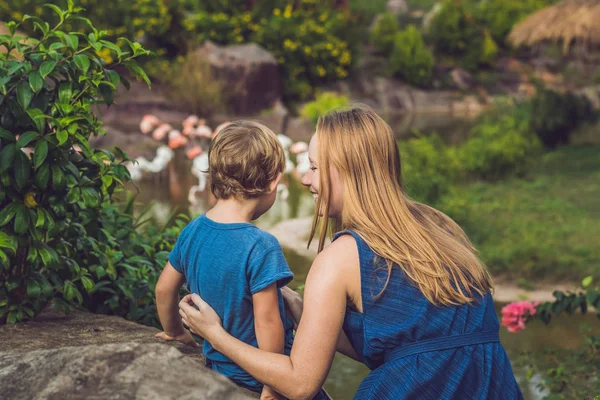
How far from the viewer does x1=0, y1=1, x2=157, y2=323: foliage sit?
223 centimetres

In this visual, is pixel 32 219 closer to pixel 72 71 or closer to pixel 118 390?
pixel 72 71

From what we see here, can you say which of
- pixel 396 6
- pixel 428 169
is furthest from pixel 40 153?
pixel 396 6

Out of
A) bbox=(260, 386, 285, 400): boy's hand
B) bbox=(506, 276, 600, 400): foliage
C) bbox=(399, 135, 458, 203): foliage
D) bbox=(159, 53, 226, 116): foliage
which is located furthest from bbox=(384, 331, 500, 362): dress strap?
bbox=(159, 53, 226, 116): foliage

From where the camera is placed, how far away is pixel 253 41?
17.4 meters

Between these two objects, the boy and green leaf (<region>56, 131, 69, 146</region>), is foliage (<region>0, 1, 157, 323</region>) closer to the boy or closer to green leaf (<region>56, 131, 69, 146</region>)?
green leaf (<region>56, 131, 69, 146</region>)

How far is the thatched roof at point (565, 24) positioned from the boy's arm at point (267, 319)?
1040 centimetres

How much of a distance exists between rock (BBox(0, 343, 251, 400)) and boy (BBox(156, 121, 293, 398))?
522 mm

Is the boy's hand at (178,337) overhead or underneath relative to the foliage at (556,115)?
overhead

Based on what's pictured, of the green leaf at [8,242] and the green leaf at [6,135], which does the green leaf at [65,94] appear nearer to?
the green leaf at [6,135]

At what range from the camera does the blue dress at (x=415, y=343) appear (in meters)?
1.79

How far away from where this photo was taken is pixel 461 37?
20.6 m

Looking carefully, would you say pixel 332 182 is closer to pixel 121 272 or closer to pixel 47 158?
pixel 47 158

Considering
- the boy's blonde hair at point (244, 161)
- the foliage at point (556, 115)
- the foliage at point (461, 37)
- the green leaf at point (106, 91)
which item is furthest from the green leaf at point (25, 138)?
the foliage at point (461, 37)

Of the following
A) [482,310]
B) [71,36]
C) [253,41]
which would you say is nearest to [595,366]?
[482,310]
